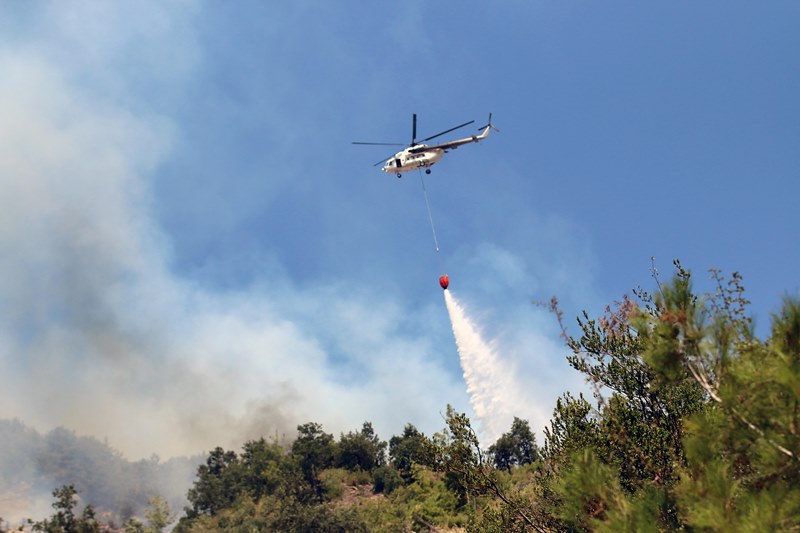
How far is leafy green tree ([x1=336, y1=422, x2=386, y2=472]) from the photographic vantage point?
393 feet

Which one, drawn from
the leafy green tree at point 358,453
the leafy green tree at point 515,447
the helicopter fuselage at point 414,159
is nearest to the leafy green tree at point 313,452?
the leafy green tree at point 358,453

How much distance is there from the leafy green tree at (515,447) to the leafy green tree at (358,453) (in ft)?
81.7

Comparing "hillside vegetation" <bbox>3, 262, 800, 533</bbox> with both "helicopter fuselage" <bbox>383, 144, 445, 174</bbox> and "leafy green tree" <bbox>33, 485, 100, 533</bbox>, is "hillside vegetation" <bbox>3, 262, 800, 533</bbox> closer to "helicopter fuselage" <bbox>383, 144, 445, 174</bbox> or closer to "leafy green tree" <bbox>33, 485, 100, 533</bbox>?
"helicopter fuselage" <bbox>383, 144, 445, 174</bbox>

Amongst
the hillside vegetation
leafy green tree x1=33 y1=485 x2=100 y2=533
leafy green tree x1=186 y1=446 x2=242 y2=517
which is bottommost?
the hillside vegetation

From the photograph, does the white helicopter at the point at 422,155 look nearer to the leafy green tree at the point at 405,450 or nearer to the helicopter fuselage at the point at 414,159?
the helicopter fuselage at the point at 414,159

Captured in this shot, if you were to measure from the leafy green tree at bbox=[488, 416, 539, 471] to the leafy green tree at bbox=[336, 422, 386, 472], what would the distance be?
24.9 meters

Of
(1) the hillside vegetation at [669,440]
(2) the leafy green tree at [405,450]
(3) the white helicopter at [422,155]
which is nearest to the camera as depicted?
(1) the hillside vegetation at [669,440]

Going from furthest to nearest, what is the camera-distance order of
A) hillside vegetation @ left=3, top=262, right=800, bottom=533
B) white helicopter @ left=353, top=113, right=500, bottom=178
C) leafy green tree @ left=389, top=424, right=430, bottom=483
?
leafy green tree @ left=389, top=424, right=430, bottom=483 → white helicopter @ left=353, top=113, right=500, bottom=178 → hillside vegetation @ left=3, top=262, right=800, bottom=533

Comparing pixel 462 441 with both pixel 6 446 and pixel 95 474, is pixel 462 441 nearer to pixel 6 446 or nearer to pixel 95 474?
pixel 95 474

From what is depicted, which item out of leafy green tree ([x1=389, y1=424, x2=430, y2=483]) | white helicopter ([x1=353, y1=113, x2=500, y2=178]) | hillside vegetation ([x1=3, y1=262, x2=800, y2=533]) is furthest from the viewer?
leafy green tree ([x1=389, y1=424, x2=430, y2=483])

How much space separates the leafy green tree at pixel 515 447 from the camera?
110 metres

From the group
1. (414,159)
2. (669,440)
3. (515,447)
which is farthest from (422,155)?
(515,447)

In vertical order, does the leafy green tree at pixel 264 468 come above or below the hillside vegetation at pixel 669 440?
above

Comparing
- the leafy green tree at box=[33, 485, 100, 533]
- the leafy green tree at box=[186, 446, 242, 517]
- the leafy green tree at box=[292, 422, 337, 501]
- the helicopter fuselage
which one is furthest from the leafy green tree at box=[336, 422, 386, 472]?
the helicopter fuselage
